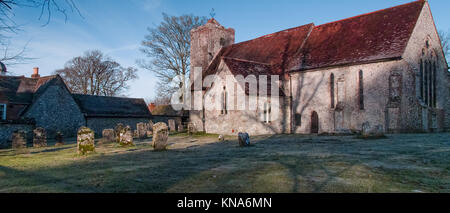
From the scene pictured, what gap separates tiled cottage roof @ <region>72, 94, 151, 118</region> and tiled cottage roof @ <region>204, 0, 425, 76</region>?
9863 mm

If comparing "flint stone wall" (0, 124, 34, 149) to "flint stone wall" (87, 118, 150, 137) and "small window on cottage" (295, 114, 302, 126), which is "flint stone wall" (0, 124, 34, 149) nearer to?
"flint stone wall" (87, 118, 150, 137)

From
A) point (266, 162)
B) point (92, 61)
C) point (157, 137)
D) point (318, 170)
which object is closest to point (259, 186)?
point (318, 170)

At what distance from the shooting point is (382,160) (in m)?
8.48

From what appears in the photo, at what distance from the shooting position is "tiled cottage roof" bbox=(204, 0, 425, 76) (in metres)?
20.0

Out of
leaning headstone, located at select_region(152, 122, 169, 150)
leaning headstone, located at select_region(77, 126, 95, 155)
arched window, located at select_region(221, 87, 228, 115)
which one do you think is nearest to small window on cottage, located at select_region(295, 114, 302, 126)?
arched window, located at select_region(221, 87, 228, 115)

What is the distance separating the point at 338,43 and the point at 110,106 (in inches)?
915

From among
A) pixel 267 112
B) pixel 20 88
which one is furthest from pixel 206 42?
pixel 20 88

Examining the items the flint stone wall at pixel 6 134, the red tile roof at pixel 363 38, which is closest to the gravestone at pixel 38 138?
the flint stone wall at pixel 6 134

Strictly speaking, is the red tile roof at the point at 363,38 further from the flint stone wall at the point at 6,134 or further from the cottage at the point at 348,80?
the flint stone wall at the point at 6,134

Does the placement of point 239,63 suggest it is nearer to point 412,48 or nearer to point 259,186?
point 412,48

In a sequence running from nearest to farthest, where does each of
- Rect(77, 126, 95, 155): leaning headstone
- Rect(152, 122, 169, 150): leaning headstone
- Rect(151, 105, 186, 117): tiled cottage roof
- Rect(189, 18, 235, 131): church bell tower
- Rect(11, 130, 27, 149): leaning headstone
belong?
Rect(77, 126, 95, 155): leaning headstone → Rect(152, 122, 169, 150): leaning headstone → Rect(11, 130, 27, 149): leaning headstone → Rect(189, 18, 235, 131): church bell tower → Rect(151, 105, 186, 117): tiled cottage roof

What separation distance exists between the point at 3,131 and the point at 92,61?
28.7 metres

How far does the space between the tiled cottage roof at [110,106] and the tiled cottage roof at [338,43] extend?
9.86 metres

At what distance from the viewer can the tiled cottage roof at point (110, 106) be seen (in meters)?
29.4
